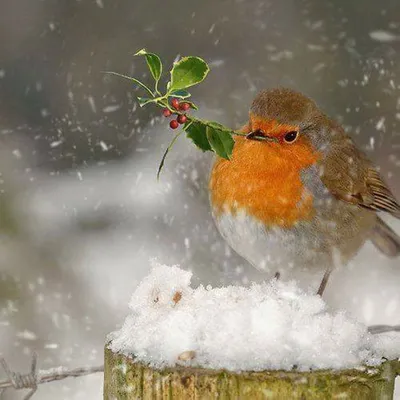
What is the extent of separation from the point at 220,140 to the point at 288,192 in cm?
79

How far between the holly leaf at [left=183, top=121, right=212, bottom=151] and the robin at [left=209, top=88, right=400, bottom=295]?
1.69ft

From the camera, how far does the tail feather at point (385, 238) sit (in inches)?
118

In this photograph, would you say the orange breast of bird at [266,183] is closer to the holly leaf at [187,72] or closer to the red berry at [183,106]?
the red berry at [183,106]

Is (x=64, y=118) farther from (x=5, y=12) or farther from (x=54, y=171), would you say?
(x=5, y=12)

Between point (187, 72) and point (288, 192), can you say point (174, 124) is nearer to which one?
point (187, 72)

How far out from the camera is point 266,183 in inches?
91.0

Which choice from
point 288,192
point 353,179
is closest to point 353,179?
point 353,179

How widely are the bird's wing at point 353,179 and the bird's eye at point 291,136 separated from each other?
7.2 inches

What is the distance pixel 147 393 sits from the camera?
4.68ft

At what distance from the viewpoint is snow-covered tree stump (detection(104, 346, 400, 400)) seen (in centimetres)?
138

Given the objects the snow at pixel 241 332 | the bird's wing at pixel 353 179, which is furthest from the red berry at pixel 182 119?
the bird's wing at pixel 353 179

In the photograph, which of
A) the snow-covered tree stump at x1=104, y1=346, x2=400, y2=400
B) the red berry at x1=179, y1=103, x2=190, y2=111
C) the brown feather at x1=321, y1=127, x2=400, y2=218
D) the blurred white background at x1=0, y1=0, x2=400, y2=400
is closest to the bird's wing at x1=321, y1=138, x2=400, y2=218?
the brown feather at x1=321, y1=127, x2=400, y2=218

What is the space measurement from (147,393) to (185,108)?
23.5 inches

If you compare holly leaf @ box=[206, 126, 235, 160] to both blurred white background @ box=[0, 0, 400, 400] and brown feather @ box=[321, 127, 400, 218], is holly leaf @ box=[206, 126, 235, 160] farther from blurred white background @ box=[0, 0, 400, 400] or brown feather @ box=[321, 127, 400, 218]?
blurred white background @ box=[0, 0, 400, 400]
